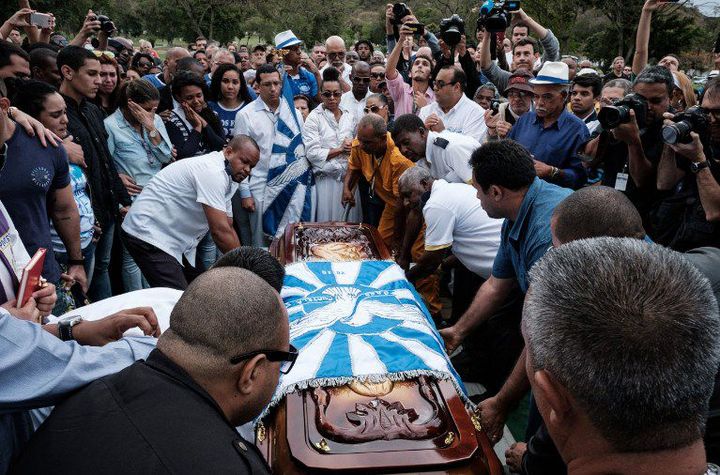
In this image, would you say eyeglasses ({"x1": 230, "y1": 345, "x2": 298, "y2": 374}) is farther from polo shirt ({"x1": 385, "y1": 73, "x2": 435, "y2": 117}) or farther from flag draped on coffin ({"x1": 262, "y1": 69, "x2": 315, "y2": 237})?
polo shirt ({"x1": 385, "y1": 73, "x2": 435, "y2": 117})

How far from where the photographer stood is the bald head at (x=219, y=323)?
4.06 ft

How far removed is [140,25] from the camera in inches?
1275

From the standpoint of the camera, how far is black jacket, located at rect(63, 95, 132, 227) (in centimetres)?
338

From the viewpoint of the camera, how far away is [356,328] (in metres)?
2.25

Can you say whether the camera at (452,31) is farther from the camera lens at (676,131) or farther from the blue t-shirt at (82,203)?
the blue t-shirt at (82,203)

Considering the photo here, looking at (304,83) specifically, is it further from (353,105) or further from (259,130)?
(259,130)

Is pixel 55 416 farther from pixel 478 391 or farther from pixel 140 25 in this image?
pixel 140 25

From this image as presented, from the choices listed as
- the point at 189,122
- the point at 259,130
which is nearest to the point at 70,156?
the point at 189,122

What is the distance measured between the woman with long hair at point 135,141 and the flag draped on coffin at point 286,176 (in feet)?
3.29

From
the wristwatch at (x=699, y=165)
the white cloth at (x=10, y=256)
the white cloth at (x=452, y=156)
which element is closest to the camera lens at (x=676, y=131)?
the wristwatch at (x=699, y=165)

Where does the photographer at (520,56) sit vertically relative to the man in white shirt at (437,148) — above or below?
above

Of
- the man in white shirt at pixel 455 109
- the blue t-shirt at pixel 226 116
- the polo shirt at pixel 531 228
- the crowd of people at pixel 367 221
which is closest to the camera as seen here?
the crowd of people at pixel 367 221

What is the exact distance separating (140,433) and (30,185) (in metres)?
Result: 1.88

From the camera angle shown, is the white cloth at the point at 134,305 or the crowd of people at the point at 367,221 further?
the white cloth at the point at 134,305
